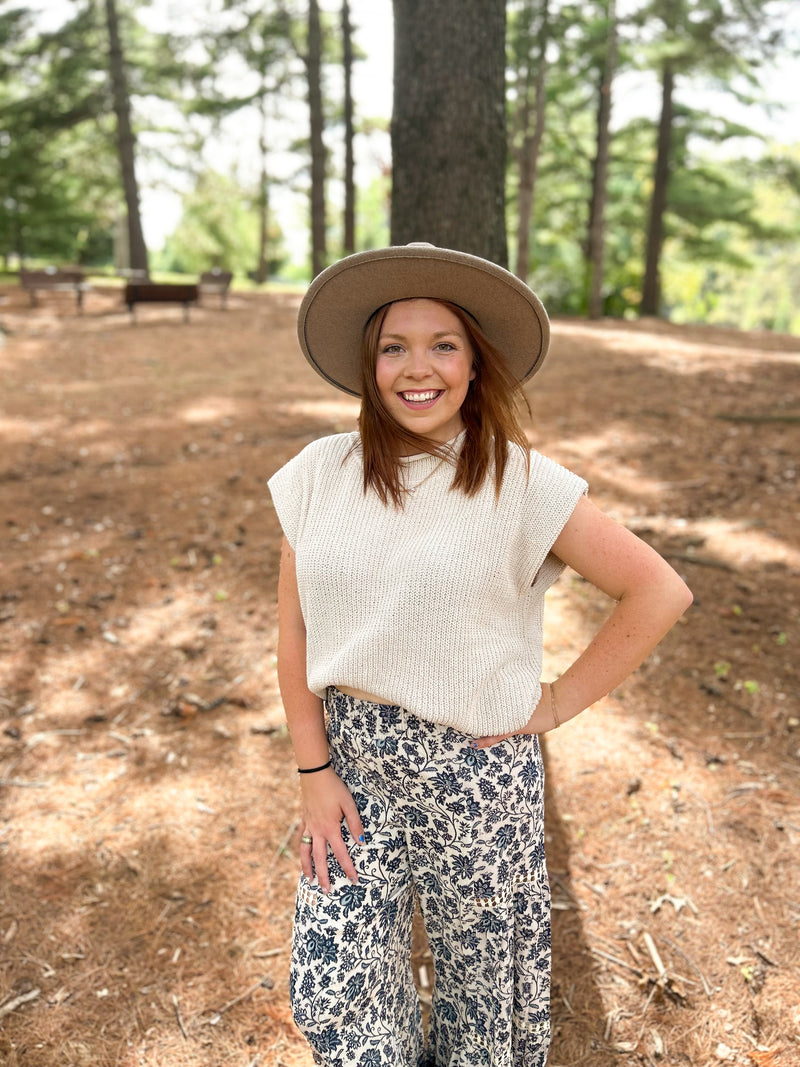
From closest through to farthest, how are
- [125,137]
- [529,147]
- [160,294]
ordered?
[160,294]
[529,147]
[125,137]

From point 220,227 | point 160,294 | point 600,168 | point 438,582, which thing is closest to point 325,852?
point 438,582

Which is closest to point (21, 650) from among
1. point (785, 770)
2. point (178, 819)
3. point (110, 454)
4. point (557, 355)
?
point (178, 819)

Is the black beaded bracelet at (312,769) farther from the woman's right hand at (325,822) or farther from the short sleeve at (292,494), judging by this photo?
the short sleeve at (292,494)

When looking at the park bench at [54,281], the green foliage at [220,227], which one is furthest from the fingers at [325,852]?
the green foliage at [220,227]

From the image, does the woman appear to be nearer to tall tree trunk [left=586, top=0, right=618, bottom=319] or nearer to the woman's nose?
the woman's nose

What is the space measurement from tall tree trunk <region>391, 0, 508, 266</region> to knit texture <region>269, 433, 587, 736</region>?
205 centimetres

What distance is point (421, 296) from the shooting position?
1706mm

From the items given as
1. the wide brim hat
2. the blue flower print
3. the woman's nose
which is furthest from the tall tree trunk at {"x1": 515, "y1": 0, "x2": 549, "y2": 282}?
the blue flower print

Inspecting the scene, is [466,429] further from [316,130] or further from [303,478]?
[316,130]

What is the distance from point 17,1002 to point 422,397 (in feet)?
7.42

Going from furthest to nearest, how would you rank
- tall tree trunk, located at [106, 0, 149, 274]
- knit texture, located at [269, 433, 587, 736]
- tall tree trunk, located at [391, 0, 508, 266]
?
tall tree trunk, located at [106, 0, 149, 274] < tall tree trunk, located at [391, 0, 508, 266] < knit texture, located at [269, 433, 587, 736]

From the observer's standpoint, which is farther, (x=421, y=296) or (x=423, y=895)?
(x=423, y=895)

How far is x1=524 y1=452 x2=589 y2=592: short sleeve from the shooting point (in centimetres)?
159

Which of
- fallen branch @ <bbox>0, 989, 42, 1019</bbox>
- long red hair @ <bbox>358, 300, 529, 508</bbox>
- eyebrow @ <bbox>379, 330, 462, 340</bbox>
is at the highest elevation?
eyebrow @ <bbox>379, 330, 462, 340</bbox>
